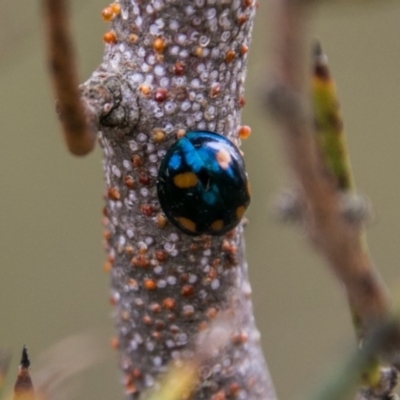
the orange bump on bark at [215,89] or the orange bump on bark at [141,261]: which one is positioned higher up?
the orange bump on bark at [215,89]

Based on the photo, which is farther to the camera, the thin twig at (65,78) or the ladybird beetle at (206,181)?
the ladybird beetle at (206,181)

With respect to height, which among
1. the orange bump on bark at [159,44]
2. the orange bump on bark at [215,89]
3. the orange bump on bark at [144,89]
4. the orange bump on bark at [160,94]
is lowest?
the orange bump on bark at [215,89]

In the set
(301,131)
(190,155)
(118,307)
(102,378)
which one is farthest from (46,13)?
(102,378)

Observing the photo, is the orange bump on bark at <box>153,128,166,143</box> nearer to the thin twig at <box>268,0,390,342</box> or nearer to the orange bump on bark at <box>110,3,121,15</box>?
the orange bump on bark at <box>110,3,121,15</box>

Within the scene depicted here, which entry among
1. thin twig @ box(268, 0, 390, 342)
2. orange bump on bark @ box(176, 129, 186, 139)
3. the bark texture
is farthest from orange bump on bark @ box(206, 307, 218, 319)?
thin twig @ box(268, 0, 390, 342)

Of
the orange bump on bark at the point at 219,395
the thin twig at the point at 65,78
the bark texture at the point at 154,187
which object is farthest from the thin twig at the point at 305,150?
the orange bump on bark at the point at 219,395

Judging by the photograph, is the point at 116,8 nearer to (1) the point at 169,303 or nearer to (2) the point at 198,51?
(2) the point at 198,51

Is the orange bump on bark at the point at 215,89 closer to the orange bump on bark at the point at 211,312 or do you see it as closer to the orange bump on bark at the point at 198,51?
the orange bump on bark at the point at 198,51

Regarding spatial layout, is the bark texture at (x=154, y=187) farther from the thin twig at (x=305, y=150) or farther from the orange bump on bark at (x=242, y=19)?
the thin twig at (x=305, y=150)
